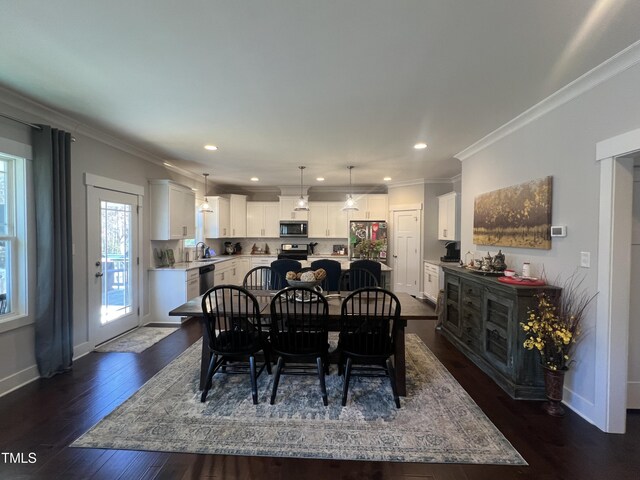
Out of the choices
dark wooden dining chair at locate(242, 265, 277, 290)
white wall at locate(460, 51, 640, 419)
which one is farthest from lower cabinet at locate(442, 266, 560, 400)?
dark wooden dining chair at locate(242, 265, 277, 290)

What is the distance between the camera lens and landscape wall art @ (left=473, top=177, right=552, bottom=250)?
8.71 feet

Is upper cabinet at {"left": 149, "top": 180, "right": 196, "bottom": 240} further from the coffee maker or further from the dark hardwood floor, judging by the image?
the coffee maker

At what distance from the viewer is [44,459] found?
5.97ft

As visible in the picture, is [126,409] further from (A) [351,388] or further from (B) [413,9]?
(B) [413,9]

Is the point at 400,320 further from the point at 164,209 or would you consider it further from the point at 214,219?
the point at 214,219

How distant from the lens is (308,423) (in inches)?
85.5

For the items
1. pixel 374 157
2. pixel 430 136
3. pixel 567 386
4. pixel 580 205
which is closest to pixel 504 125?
pixel 430 136

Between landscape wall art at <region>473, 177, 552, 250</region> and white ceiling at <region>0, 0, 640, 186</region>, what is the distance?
79 centimetres

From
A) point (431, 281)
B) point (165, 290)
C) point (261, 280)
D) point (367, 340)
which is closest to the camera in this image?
point (367, 340)

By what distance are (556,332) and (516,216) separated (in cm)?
127

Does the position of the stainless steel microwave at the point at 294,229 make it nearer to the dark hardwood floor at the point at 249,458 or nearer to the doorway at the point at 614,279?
the dark hardwood floor at the point at 249,458

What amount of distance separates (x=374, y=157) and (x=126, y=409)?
4.27 m

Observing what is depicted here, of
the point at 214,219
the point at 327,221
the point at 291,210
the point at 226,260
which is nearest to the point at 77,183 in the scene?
the point at 226,260

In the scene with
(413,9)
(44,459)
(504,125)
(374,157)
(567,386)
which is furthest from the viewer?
(374,157)
